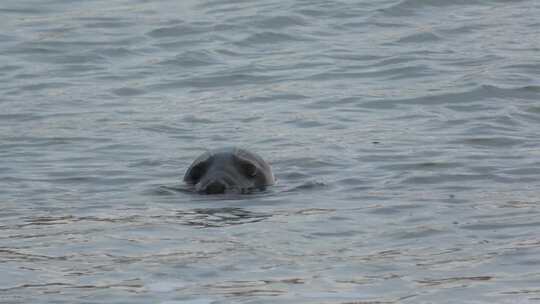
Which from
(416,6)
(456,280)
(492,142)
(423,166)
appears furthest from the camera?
(416,6)

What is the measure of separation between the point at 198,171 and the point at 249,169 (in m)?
0.38

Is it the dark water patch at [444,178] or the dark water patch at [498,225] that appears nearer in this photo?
the dark water patch at [498,225]

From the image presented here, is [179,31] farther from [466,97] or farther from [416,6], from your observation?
[466,97]

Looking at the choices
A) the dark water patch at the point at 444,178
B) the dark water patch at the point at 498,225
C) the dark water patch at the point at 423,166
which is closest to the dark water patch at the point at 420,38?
the dark water patch at the point at 423,166

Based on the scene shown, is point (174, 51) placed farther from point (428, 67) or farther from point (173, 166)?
point (173, 166)

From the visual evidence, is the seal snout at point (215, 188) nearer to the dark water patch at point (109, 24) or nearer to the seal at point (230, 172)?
the seal at point (230, 172)

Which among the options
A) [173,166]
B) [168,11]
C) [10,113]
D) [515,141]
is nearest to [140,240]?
[173,166]

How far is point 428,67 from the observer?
16.4m

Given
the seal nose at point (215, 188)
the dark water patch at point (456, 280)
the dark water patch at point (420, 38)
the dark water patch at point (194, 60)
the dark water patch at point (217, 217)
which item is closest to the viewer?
the dark water patch at point (456, 280)

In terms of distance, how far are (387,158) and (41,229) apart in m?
3.51

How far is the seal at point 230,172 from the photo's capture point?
35.7 feet

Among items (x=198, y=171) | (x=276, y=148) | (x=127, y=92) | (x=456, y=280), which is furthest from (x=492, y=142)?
(x=456, y=280)

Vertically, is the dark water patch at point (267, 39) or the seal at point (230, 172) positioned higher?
the seal at point (230, 172)

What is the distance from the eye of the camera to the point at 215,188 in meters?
10.8
